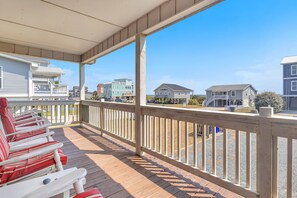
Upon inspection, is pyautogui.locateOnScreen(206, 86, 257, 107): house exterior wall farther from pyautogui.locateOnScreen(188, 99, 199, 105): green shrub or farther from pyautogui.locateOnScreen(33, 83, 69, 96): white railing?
pyautogui.locateOnScreen(33, 83, 69, 96): white railing

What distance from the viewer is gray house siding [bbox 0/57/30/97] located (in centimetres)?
794

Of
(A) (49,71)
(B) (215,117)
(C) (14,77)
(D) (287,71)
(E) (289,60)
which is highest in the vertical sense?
(A) (49,71)

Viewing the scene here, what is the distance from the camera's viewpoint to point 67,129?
17.4 feet

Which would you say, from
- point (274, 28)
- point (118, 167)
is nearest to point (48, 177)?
point (118, 167)

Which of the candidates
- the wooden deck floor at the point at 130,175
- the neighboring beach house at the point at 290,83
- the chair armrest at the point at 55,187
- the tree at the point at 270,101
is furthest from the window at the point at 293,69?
the chair armrest at the point at 55,187

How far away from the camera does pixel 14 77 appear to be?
8.27 meters

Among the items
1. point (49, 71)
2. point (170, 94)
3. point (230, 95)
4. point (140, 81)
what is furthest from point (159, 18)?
point (49, 71)

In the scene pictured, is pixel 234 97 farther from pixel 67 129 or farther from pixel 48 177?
pixel 67 129

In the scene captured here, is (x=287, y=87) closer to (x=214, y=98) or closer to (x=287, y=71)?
(x=287, y=71)

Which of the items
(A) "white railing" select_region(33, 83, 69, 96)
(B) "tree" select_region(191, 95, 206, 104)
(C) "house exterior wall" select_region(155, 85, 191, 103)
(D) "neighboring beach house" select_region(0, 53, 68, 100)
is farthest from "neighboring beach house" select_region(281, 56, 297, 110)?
(A) "white railing" select_region(33, 83, 69, 96)

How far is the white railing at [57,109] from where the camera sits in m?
5.38

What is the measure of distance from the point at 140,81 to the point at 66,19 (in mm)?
1704

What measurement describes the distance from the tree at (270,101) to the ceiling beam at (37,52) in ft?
17.4

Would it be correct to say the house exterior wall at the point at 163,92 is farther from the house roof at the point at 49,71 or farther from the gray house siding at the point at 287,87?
the house roof at the point at 49,71
